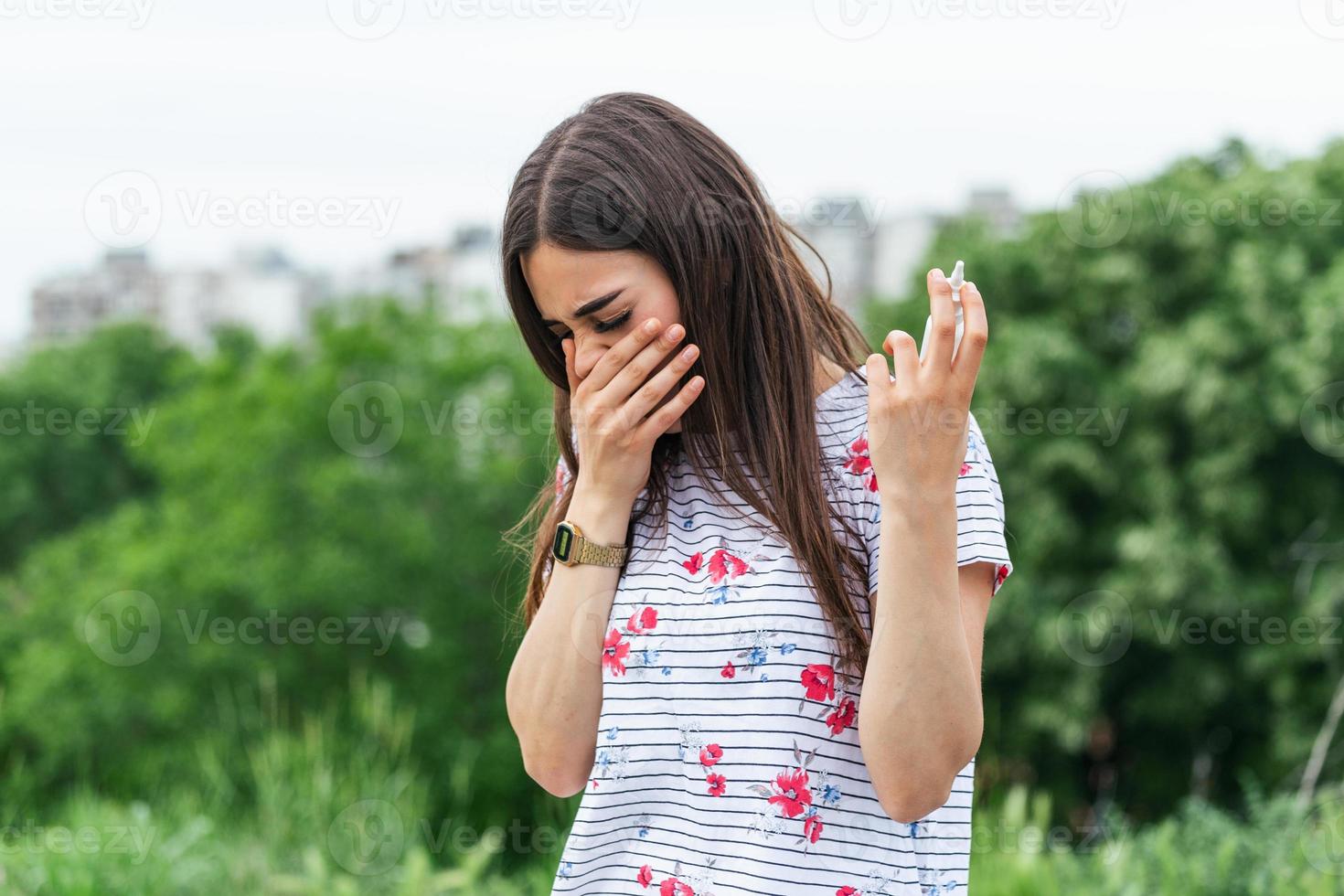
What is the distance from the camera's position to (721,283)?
1417mm

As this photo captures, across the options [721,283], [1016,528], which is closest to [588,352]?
[721,283]

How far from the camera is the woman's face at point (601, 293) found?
4.59ft

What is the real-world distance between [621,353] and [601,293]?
0.07 m

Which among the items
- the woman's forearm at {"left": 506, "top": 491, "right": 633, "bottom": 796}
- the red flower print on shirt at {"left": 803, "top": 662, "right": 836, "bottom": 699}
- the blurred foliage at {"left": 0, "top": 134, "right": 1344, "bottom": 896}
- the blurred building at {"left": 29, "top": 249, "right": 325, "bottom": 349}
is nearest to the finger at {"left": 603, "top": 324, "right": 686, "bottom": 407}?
the woman's forearm at {"left": 506, "top": 491, "right": 633, "bottom": 796}

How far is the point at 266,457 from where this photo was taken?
10430 millimetres

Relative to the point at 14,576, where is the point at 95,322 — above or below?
above

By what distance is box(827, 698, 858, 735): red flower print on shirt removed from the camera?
4.29ft

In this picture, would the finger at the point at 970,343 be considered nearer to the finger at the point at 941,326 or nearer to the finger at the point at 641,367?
the finger at the point at 941,326

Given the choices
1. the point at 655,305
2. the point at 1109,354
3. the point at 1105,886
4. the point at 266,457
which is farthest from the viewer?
the point at 1109,354

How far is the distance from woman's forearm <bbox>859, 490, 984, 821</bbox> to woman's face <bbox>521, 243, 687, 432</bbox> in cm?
38

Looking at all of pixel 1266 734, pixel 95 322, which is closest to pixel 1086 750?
pixel 1266 734

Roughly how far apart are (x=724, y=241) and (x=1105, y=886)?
2.52m

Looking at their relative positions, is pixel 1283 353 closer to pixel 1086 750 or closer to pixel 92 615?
pixel 1086 750

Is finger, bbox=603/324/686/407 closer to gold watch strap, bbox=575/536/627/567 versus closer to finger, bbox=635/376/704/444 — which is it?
finger, bbox=635/376/704/444
